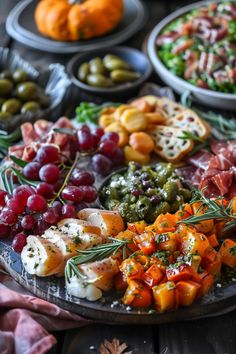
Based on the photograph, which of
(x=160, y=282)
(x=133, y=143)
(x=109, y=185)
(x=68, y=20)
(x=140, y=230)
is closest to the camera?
(x=160, y=282)

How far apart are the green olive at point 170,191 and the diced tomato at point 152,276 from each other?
0.29 metres

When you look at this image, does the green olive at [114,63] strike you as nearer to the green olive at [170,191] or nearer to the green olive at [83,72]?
the green olive at [83,72]

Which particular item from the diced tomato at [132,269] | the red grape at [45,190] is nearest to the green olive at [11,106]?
the red grape at [45,190]

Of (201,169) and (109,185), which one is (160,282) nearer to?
(109,185)

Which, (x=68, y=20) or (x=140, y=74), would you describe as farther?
(x=68, y=20)

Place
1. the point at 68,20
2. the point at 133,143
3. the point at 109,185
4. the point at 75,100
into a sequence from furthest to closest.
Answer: the point at 68,20
the point at 75,100
the point at 133,143
the point at 109,185

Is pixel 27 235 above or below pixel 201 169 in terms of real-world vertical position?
above

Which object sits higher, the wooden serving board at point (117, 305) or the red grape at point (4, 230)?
the red grape at point (4, 230)

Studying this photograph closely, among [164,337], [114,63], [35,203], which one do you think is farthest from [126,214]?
[114,63]

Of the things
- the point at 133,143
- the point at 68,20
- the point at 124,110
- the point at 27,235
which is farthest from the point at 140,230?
the point at 68,20

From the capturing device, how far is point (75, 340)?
143 centimetres

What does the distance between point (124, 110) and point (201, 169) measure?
0.38 m

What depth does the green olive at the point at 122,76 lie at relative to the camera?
90.9 inches

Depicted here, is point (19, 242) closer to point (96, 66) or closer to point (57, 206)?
point (57, 206)
